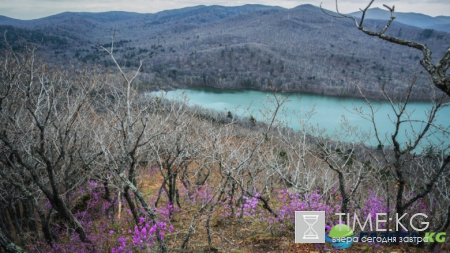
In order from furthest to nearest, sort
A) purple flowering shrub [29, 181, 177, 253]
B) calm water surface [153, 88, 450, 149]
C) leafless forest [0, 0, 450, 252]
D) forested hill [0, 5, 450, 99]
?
forested hill [0, 5, 450, 99] < calm water surface [153, 88, 450, 149] < purple flowering shrub [29, 181, 177, 253] < leafless forest [0, 0, 450, 252]

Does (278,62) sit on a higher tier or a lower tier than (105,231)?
higher

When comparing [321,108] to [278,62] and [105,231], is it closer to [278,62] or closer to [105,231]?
[105,231]

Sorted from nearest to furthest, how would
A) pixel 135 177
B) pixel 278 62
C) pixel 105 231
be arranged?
pixel 135 177 → pixel 105 231 → pixel 278 62

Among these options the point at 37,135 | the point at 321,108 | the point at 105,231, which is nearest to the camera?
the point at 37,135

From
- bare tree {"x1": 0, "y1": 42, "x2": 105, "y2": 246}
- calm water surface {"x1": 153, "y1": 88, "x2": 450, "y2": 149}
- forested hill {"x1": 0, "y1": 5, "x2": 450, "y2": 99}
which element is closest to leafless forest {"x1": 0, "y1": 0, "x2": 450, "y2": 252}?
bare tree {"x1": 0, "y1": 42, "x2": 105, "y2": 246}

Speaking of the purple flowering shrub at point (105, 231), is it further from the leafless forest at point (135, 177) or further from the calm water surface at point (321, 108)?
the calm water surface at point (321, 108)

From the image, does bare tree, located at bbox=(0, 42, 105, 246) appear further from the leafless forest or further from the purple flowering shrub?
the purple flowering shrub

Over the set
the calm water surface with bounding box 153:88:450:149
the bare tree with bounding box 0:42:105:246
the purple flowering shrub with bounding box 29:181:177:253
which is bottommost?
the calm water surface with bounding box 153:88:450:149

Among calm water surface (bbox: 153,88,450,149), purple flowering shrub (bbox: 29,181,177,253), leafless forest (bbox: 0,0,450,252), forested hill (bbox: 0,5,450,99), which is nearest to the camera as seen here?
leafless forest (bbox: 0,0,450,252)

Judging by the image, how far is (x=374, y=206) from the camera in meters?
6.70

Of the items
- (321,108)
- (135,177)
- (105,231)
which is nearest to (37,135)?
(135,177)

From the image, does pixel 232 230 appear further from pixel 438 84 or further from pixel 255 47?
pixel 255 47

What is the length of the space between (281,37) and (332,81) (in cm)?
10319

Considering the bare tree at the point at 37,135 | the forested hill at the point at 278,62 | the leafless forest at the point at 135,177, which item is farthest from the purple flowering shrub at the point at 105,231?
the forested hill at the point at 278,62
